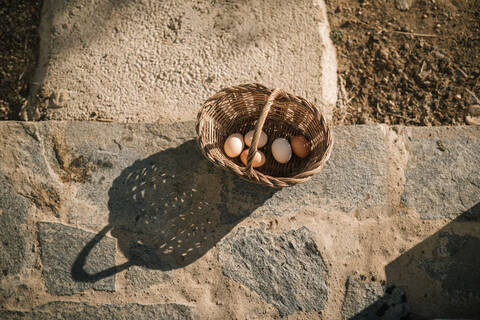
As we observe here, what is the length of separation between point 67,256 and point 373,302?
5.41 feet

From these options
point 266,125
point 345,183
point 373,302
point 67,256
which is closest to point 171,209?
point 67,256

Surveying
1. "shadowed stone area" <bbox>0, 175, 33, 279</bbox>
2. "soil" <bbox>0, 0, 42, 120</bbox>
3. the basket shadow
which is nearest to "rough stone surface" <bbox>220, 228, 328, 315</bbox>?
the basket shadow

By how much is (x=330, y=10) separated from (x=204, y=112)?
139cm

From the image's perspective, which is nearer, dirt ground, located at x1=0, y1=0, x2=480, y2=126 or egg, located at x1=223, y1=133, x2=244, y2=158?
egg, located at x1=223, y1=133, x2=244, y2=158

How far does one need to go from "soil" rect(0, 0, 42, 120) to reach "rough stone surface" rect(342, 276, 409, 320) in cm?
241

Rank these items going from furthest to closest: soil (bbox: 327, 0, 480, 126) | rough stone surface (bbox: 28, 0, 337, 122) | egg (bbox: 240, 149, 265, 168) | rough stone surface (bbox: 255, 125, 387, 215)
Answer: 1. soil (bbox: 327, 0, 480, 126)
2. rough stone surface (bbox: 28, 0, 337, 122)
3. rough stone surface (bbox: 255, 125, 387, 215)
4. egg (bbox: 240, 149, 265, 168)

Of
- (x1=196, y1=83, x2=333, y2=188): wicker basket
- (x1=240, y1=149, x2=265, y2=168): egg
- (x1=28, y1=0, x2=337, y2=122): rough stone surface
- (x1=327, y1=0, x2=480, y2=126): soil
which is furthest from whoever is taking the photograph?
(x1=327, y1=0, x2=480, y2=126): soil

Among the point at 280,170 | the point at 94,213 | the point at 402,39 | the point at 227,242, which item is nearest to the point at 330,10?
the point at 402,39

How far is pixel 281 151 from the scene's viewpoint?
174 centimetres

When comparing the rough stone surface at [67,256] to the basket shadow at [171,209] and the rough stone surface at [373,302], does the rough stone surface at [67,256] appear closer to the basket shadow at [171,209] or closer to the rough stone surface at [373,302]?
the basket shadow at [171,209]

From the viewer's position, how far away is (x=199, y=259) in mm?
1772

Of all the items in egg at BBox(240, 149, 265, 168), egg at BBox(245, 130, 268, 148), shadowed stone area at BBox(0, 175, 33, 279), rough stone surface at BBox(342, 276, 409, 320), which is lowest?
rough stone surface at BBox(342, 276, 409, 320)

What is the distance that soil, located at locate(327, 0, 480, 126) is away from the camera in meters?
2.24

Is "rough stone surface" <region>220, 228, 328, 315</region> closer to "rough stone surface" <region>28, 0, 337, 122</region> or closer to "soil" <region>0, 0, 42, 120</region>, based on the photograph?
"rough stone surface" <region>28, 0, 337, 122</region>
